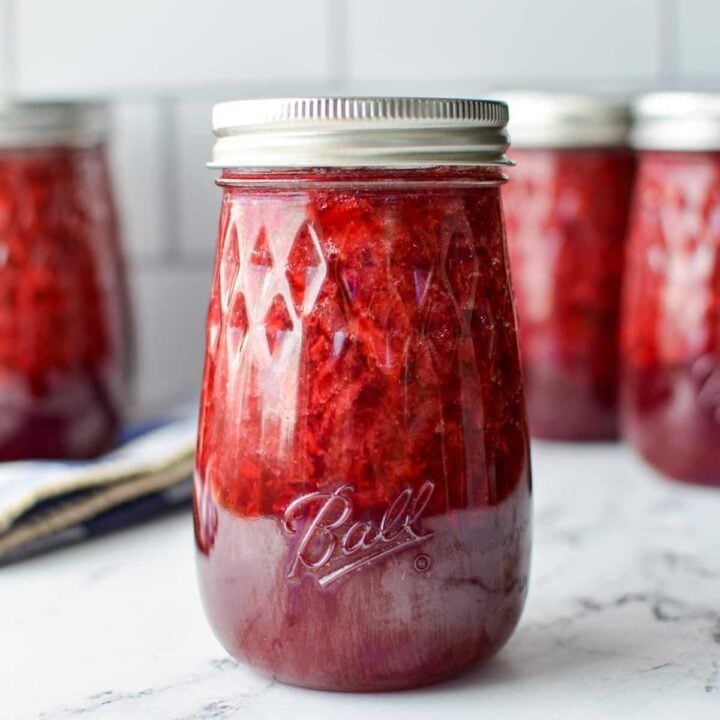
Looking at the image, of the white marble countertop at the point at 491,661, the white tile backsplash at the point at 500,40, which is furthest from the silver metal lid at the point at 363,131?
the white tile backsplash at the point at 500,40

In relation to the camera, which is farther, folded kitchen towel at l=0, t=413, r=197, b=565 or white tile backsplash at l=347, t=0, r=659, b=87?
white tile backsplash at l=347, t=0, r=659, b=87

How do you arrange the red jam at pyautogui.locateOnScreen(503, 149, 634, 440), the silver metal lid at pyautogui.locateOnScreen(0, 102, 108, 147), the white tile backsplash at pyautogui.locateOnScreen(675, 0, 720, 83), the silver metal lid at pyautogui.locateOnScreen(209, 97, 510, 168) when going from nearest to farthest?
1. the silver metal lid at pyautogui.locateOnScreen(209, 97, 510, 168)
2. the silver metal lid at pyautogui.locateOnScreen(0, 102, 108, 147)
3. the red jam at pyautogui.locateOnScreen(503, 149, 634, 440)
4. the white tile backsplash at pyautogui.locateOnScreen(675, 0, 720, 83)

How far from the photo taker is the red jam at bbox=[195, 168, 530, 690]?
56 cm

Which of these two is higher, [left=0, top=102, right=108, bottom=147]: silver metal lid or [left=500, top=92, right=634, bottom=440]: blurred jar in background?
[left=0, top=102, right=108, bottom=147]: silver metal lid

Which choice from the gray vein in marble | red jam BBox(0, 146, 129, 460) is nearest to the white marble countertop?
the gray vein in marble

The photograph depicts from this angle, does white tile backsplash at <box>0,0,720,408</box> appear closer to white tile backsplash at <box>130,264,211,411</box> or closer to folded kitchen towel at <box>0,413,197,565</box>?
white tile backsplash at <box>130,264,211,411</box>

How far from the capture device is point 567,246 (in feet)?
3.47

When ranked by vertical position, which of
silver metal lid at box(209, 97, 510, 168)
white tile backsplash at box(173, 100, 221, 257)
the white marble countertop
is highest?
silver metal lid at box(209, 97, 510, 168)

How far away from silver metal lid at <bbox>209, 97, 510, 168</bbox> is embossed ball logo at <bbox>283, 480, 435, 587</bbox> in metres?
0.15

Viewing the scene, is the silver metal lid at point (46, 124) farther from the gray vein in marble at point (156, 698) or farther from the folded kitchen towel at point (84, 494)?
the gray vein in marble at point (156, 698)

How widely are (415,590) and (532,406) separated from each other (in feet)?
1.78

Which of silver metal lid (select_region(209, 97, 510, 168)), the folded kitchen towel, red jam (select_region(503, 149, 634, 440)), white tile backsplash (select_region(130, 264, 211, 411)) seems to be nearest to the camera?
silver metal lid (select_region(209, 97, 510, 168))

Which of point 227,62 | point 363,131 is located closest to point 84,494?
point 363,131

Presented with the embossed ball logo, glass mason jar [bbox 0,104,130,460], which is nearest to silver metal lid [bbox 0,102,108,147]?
glass mason jar [bbox 0,104,130,460]
